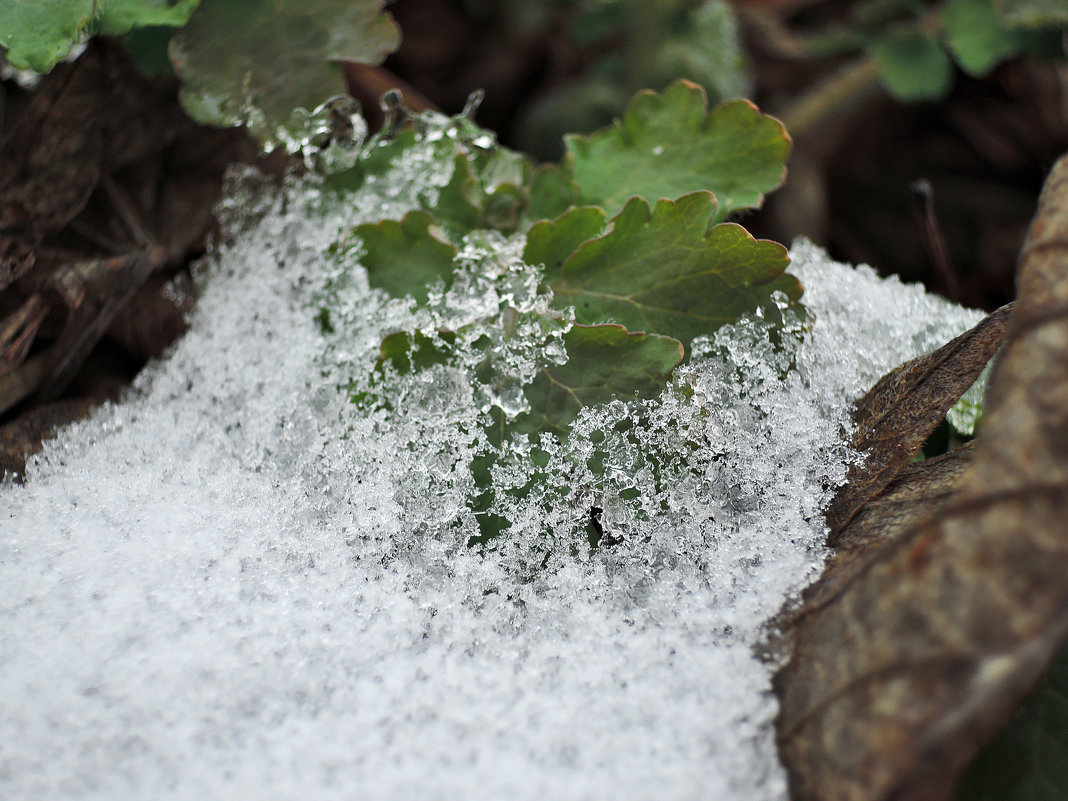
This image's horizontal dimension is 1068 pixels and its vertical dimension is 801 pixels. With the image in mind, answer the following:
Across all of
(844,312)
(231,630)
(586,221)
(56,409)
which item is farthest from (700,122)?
(56,409)

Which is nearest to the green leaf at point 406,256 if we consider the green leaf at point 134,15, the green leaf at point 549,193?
the green leaf at point 549,193

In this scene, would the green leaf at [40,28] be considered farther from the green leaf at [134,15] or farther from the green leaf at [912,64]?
the green leaf at [912,64]

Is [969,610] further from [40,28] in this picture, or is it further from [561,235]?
[40,28]

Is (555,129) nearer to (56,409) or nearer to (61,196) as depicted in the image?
(61,196)

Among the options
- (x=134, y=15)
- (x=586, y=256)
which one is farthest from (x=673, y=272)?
(x=134, y=15)

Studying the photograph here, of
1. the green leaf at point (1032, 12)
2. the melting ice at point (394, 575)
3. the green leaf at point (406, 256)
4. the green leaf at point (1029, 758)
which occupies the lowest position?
the green leaf at point (1029, 758)

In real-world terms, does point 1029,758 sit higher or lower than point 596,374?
lower
